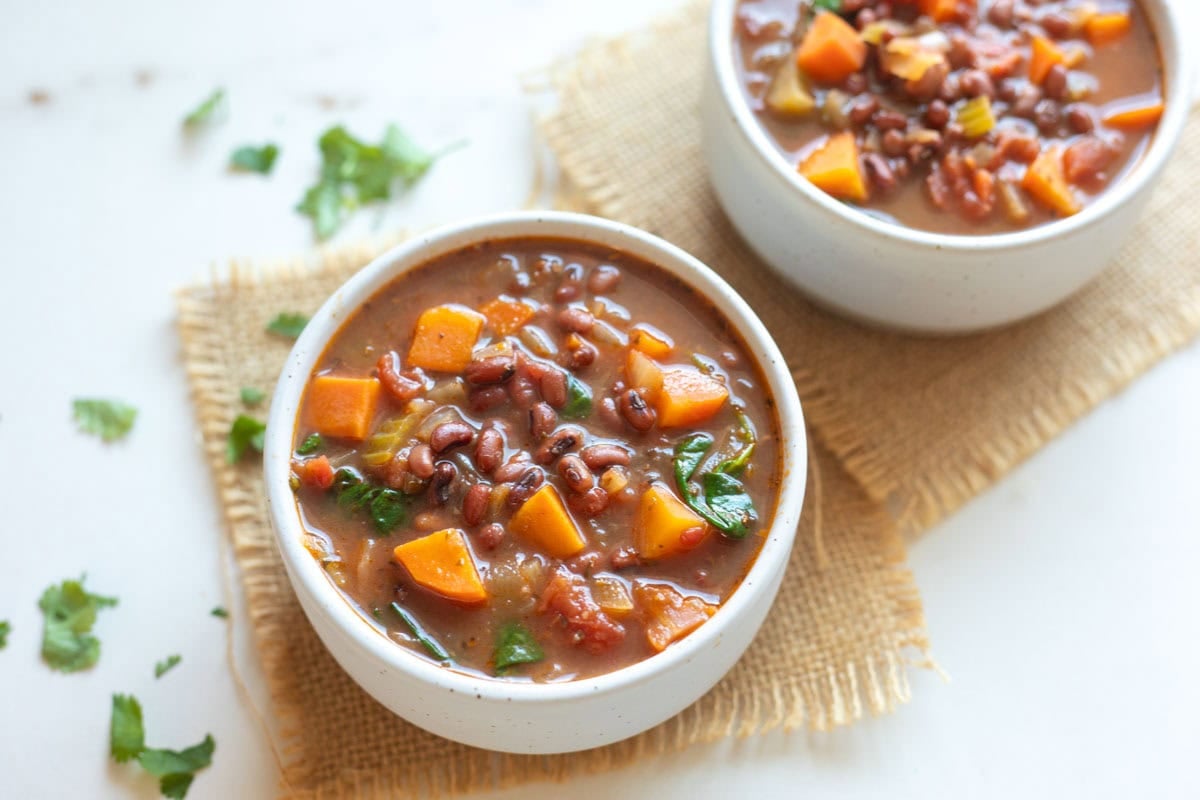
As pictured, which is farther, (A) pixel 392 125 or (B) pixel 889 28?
(A) pixel 392 125

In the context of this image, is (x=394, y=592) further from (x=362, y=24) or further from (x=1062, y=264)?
(x=362, y=24)

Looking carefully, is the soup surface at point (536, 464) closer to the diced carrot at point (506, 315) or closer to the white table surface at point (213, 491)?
the diced carrot at point (506, 315)

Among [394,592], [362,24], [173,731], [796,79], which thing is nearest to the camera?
[394,592]

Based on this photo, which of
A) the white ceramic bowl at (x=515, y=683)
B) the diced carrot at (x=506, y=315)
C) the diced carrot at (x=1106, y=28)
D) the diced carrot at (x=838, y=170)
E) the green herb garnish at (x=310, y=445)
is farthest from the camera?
the diced carrot at (x=1106, y=28)

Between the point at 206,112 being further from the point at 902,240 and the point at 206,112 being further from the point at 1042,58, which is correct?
the point at 1042,58

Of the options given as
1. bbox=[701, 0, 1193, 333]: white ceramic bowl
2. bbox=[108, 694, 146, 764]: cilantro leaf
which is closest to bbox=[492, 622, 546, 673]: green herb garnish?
bbox=[108, 694, 146, 764]: cilantro leaf

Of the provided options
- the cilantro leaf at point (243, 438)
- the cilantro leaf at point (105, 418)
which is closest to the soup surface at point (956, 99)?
the cilantro leaf at point (243, 438)

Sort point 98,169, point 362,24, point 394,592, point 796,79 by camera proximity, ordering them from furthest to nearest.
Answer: point 362,24, point 98,169, point 796,79, point 394,592

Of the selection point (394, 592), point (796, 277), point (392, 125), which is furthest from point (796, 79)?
point (394, 592)
